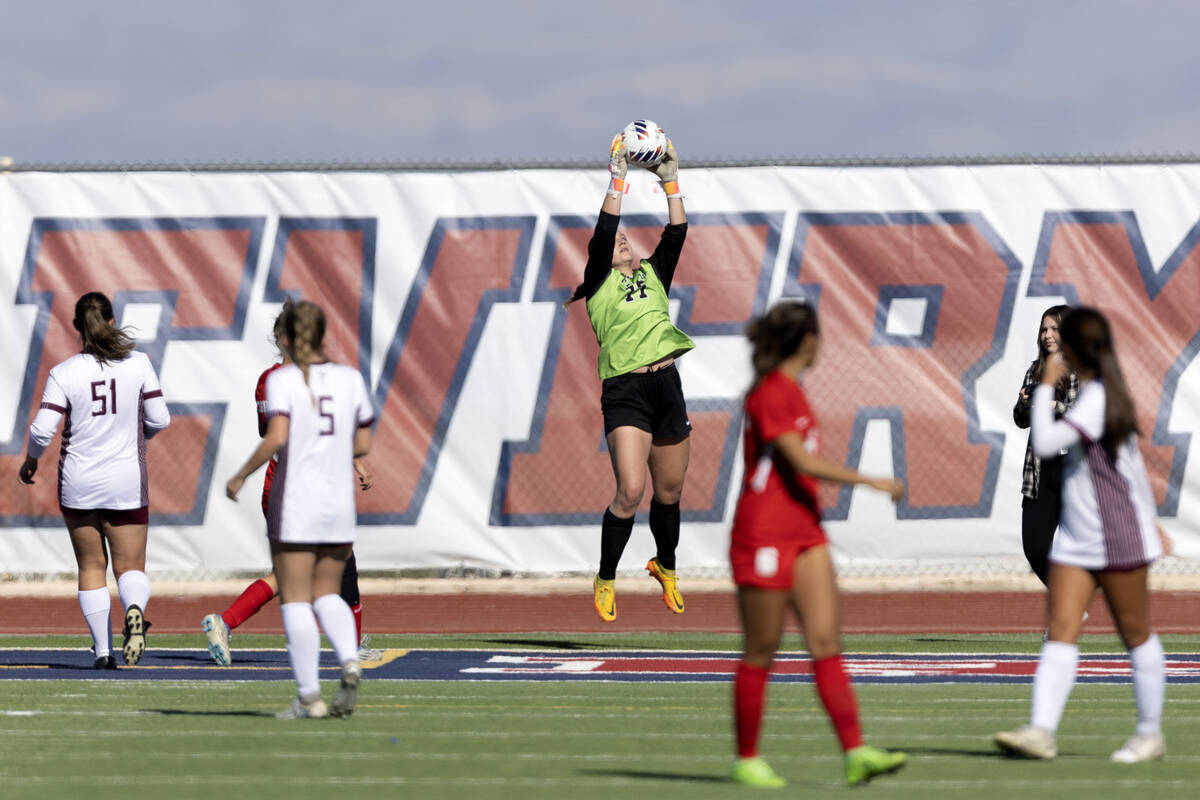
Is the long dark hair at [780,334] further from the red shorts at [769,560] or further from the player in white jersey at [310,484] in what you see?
the player in white jersey at [310,484]

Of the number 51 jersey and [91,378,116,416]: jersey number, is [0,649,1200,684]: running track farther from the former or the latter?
[91,378,116,416]: jersey number

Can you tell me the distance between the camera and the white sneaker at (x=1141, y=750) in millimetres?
6387

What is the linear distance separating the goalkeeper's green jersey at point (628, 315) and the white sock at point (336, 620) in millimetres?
3731

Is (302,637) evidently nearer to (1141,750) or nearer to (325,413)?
(325,413)

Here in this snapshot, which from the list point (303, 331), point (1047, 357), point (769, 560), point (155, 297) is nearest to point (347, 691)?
point (303, 331)

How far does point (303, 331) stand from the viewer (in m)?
7.22

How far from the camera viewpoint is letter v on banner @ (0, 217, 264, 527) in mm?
13219

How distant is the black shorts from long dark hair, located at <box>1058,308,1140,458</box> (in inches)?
178

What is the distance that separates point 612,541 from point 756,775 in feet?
16.8

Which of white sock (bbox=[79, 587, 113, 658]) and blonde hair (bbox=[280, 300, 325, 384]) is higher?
blonde hair (bbox=[280, 300, 325, 384])

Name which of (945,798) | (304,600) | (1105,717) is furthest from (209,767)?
(1105,717)

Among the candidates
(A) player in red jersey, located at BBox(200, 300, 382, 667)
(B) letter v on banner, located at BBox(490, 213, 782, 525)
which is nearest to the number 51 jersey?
→ (A) player in red jersey, located at BBox(200, 300, 382, 667)

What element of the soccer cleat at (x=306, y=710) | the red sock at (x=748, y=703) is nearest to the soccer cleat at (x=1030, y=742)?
the red sock at (x=748, y=703)

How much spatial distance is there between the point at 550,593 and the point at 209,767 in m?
6.87
